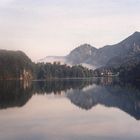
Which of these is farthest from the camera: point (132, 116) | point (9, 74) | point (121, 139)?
point (9, 74)

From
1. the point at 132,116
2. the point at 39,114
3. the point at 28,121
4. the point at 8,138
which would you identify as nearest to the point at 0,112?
the point at 39,114

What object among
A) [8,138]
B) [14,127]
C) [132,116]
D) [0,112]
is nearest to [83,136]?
[8,138]

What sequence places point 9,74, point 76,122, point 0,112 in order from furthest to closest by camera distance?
point 9,74 < point 0,112 < point 76,122

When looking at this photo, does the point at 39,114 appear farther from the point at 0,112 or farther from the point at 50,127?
the point at 50,127

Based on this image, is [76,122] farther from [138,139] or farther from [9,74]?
[9,74]

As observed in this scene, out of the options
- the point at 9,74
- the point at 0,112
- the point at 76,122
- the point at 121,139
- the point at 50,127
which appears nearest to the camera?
the point at 121,139

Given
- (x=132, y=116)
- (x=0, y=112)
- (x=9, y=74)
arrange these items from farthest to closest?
(x=9, y=74) → (x=0, y=112) → (x=132, y=116)

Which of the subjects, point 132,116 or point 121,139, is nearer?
point 121,139

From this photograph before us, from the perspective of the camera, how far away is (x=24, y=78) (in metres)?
200

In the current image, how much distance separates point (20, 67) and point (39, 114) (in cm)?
15634

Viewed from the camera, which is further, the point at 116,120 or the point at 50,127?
the point at 116,120

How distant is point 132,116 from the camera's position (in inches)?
1660

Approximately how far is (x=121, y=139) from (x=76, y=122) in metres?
9.94

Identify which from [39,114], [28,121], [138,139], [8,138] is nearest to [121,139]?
[138,139]
